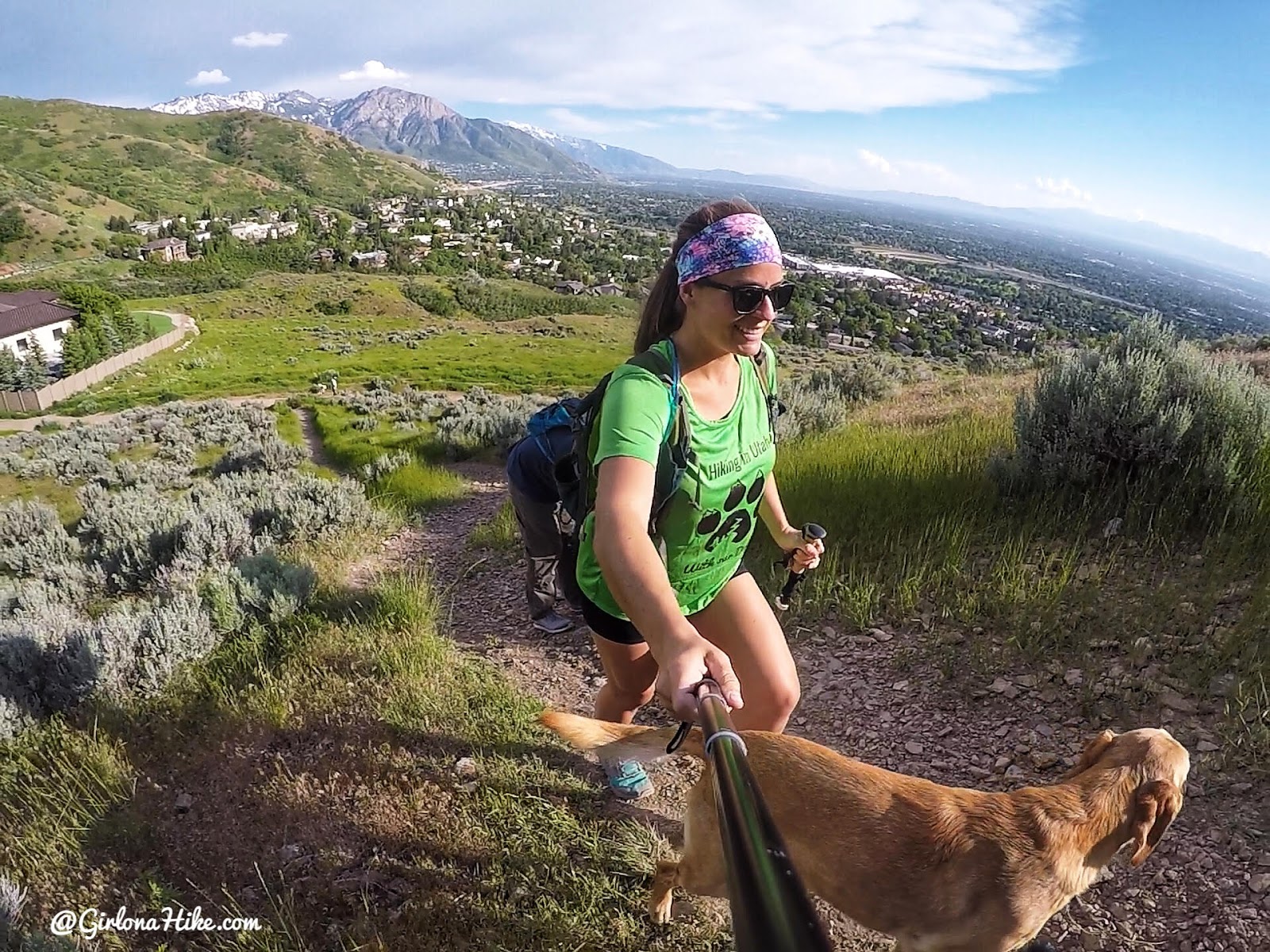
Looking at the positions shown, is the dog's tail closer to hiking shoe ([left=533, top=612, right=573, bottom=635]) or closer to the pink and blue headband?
the pink and blue headband

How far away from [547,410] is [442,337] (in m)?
50.8

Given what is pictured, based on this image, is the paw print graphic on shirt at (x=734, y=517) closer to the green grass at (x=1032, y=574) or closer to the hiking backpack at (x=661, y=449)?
the hiking backpack at (x=661, y=449)

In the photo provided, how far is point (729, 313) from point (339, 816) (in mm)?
2477

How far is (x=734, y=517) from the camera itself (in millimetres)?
2119

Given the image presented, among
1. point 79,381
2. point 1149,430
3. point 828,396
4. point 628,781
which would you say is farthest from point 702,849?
point 79,381

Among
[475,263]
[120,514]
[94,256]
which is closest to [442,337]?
[120,514]

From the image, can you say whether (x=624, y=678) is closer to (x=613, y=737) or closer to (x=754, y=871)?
(x=613, y=737)

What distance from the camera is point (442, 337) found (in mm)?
51312

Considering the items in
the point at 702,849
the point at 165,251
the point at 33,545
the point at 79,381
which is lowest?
the point at 79,381

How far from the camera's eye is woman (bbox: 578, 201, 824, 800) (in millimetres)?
1460

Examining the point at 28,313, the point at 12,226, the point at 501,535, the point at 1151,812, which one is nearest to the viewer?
the point at 1151,812

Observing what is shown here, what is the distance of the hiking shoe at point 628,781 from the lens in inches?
110

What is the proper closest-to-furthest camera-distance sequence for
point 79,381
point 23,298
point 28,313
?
point 79,381 < point 28,313 < point 23,298

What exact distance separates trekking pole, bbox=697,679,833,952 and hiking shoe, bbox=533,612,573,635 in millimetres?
3245
